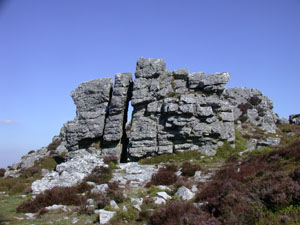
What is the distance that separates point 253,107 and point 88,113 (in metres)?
30.7

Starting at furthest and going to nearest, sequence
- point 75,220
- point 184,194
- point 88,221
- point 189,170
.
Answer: point 189,170 < point 184,194 < point 75,220 < point 88,221

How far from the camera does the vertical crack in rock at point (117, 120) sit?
30.8 m

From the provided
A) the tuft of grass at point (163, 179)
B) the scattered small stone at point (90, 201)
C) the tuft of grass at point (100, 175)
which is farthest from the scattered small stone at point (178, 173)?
the scattered small stone at point (90, 201)

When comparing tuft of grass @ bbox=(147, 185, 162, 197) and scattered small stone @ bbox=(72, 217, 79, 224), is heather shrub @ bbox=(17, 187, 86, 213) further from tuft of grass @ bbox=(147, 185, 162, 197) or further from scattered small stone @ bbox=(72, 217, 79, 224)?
tuft of grass @ bbox=(147, 185, 162, 197)

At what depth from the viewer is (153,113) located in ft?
98.4

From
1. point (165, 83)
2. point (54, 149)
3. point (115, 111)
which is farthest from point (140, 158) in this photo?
point (54, 149)

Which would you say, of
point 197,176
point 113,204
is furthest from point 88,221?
point 197,176

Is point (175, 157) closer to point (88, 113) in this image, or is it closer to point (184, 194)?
point (88, 113)

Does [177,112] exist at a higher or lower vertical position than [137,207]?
higher

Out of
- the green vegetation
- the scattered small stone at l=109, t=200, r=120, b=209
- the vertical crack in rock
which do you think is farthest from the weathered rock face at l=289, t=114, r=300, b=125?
the scattered small stone at l=109, t=200, r=120, b=209

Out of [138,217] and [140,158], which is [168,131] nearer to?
[140,158]

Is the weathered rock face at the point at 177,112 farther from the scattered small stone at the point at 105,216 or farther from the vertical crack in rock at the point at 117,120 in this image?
the scattered small stone at the point at 105,216

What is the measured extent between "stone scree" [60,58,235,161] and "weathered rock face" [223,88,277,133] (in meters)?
12.0

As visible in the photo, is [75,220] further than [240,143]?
No
